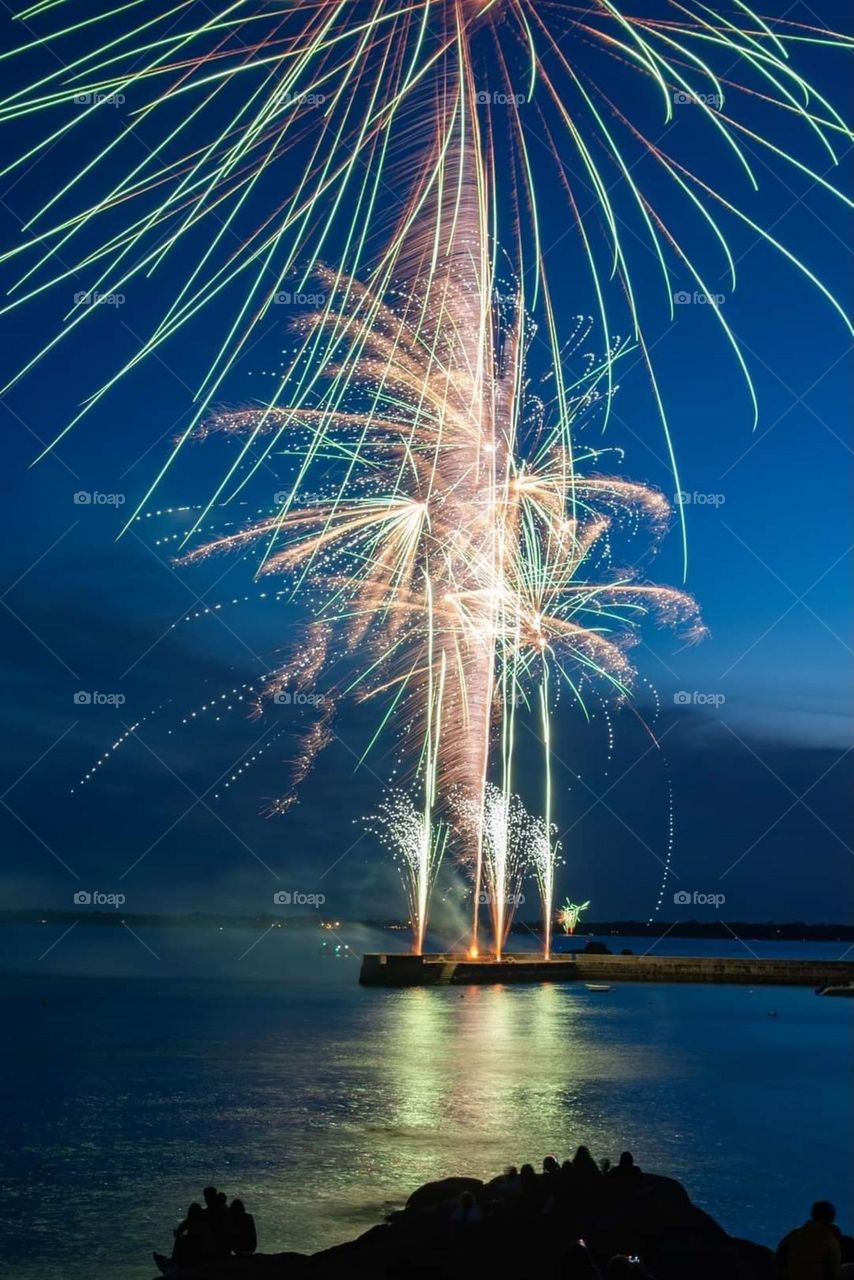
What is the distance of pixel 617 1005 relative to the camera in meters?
95.2

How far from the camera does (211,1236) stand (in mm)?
15195

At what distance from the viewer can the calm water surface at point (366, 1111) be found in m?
26.7

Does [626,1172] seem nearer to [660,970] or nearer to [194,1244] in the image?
A: [194,1244]

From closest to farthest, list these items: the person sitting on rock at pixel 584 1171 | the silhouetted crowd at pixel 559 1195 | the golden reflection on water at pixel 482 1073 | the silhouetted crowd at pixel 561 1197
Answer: the silhouetted crowd at pixel 561 1197 < the silhouetted crowd at pixel 559 1195 < the person sitting on rock at pixel 584 1171 < the golden reflection on water at pixel 482 1073

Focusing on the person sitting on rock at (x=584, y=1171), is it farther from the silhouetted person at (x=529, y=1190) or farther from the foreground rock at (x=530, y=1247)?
the silhouetted person at (x=529, y=1190)

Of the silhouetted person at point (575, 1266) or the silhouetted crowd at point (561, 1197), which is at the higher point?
the silhouetted person at point (575, 1266)

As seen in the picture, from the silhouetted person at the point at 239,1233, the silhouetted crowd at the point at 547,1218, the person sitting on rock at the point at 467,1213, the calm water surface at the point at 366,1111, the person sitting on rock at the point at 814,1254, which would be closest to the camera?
the person sitting on rock at the point at 814,1254

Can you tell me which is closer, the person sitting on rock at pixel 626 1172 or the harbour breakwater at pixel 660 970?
the person sitting on rock at pixel 626 1172

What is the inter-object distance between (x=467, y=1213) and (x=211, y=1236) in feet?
12.4

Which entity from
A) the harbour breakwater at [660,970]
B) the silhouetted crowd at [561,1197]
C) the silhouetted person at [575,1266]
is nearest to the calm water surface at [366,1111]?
the silhouetted crowd at [561,1197]

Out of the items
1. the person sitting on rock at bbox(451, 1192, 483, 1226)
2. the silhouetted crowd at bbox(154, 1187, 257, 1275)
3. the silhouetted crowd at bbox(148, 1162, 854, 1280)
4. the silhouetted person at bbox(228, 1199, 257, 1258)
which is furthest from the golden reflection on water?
the silhouetted crowd at bbox(154, 1187, 257, 1275)

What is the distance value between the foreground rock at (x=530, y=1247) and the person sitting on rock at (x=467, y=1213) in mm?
101

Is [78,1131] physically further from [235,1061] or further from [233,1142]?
[235,1061]

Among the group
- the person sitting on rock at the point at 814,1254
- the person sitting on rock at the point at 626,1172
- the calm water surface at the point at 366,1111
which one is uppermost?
the person sitting on rock at the point at 814,1254
